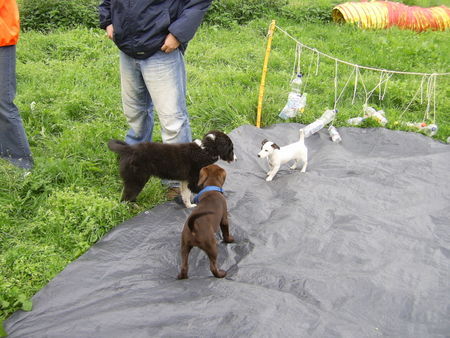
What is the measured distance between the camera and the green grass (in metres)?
3.37

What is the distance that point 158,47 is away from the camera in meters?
3.45

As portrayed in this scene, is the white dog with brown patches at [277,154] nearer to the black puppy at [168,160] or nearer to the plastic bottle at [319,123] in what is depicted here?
the black puppy at [168,160]

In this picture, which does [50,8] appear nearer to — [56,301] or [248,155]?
[248,155]

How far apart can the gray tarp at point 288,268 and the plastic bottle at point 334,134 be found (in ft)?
2.11

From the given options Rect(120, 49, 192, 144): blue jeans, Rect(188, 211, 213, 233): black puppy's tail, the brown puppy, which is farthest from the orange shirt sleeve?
Rect(188, 211, 213, 233): black puppy's tail

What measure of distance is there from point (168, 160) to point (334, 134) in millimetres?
2295

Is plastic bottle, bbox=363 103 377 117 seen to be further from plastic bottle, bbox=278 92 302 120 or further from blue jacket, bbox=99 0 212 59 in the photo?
blue jacket, bbox=99 0 212 59

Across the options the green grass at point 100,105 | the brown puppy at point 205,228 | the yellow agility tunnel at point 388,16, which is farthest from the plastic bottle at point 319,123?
the yellow agility tunnel at point 388,16

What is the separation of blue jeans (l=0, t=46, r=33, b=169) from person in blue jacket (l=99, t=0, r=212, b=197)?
3.00 feet

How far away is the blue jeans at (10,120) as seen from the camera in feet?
12.4

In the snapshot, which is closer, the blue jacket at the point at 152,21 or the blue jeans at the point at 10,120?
the blue jacket at the point at 152,21

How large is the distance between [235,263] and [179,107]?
151 centimetres

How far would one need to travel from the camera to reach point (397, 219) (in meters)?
3.46

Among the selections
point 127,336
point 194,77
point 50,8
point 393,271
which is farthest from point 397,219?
point 50,8
